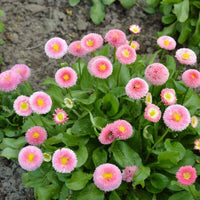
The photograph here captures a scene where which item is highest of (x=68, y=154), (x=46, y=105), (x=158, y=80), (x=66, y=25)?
(x=158, y=80)

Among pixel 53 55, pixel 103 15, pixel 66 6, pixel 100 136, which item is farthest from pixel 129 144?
pixel 66 6

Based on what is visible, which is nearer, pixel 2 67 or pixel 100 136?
pixel 100 136

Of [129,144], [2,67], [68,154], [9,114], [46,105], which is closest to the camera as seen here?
[68,154]

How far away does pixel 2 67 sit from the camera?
326 cm

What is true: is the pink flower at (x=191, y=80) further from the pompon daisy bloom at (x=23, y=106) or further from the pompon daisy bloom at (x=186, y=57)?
the pompon daisy bloom at (x=23, y=106)

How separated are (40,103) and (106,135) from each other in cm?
49

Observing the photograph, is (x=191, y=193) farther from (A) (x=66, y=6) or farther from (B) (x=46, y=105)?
(A) (x=66, y=6)

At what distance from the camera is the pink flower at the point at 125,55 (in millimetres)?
2096

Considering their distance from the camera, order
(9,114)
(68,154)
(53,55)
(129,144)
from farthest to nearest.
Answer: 1. (9,114)
2. (129,144)
3. (53,55)
4. (68,154)

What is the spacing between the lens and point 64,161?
1.78 m

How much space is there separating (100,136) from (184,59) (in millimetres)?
877

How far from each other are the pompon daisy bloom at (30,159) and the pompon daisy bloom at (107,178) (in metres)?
0.38

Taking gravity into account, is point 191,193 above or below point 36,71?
above

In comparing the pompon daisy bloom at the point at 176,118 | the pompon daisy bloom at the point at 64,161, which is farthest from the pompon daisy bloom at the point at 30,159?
the pompon daisy bloom at the point at 176,118
